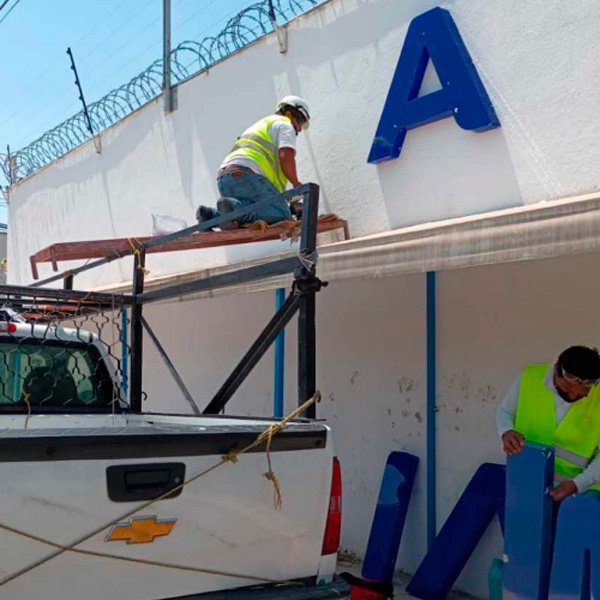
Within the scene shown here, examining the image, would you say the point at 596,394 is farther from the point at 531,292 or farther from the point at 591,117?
the point at 591,117

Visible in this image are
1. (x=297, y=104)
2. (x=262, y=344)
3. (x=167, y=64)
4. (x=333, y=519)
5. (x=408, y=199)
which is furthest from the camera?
(x=167, y=64)

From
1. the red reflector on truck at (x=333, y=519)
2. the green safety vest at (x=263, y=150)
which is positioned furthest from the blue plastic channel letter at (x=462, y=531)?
the green safety vest at (x=263, y=150)

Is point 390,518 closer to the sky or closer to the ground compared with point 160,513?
closer to the ground

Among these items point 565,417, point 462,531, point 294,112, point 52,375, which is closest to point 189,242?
point 294,112

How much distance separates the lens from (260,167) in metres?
6.14

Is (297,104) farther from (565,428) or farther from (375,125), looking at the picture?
(565,428)

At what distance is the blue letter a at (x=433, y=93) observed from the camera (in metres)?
5.30

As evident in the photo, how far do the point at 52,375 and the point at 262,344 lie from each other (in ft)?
4.99

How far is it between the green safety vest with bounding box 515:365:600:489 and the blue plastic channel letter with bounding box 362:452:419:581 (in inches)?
63.8

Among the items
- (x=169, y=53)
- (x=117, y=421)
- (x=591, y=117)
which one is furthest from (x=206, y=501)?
(x=169, y=53)

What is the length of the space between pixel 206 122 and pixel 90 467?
5961 millimetres

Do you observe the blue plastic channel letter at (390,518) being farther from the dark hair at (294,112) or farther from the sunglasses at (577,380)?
the dark hair at (294,112)

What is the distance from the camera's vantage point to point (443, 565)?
5.08m

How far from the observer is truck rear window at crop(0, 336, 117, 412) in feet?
14.9
